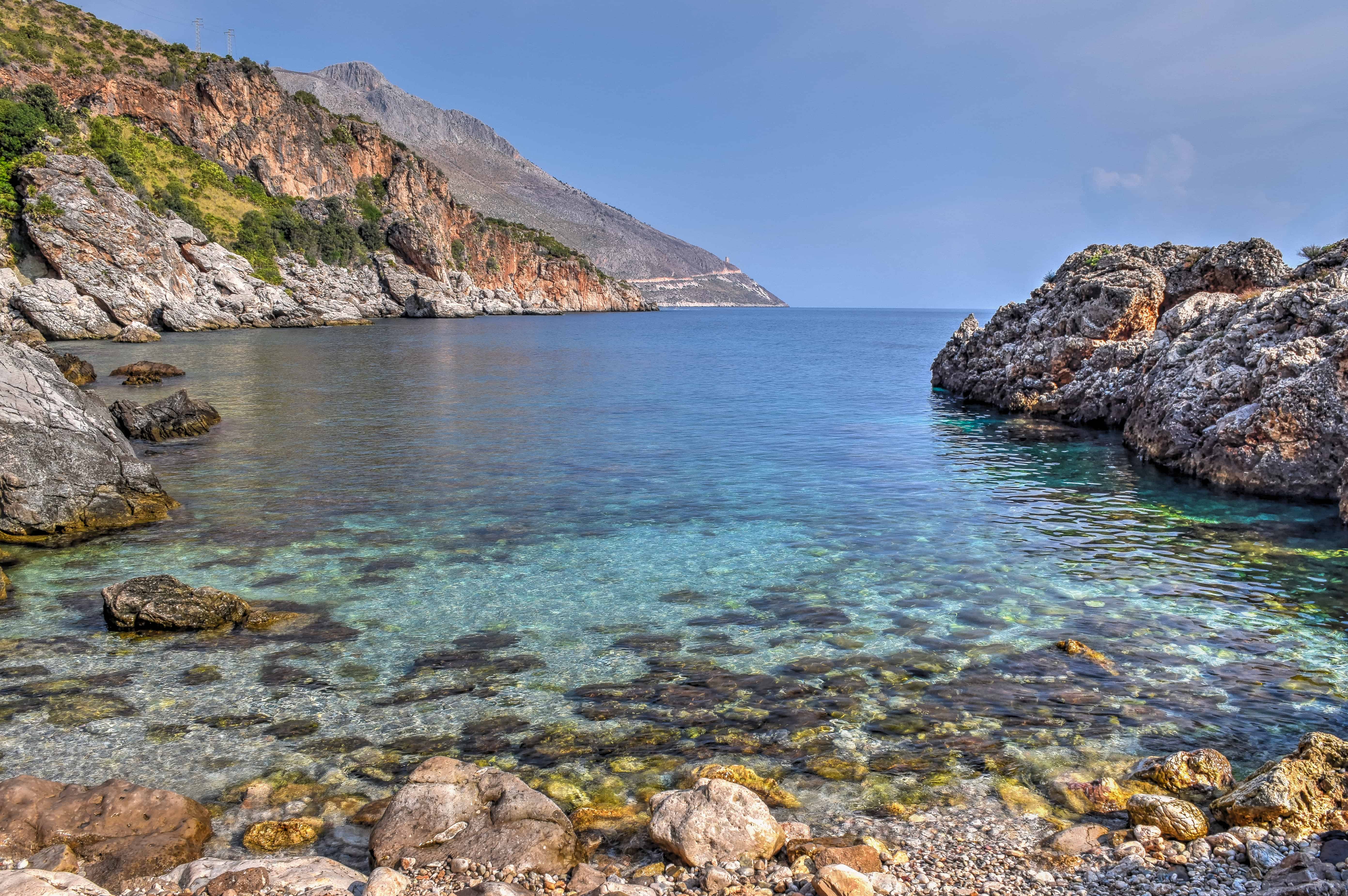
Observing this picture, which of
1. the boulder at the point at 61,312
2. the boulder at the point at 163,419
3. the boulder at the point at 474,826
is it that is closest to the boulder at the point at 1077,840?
the boulder at the point at 474,826

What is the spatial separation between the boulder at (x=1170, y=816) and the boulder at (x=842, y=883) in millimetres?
2269

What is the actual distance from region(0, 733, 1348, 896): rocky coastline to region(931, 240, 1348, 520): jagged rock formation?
12.1 metres

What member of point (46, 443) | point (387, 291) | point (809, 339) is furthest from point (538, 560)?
point (387, 291)

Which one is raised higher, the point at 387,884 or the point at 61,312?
the point at 61,312

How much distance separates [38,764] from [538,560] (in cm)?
666

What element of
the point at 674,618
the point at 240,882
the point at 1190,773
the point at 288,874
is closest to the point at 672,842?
the point at 288,874

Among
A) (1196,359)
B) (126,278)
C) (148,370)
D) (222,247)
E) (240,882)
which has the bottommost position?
(240,882)

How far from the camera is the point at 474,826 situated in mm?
5555

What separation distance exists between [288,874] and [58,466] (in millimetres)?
12008

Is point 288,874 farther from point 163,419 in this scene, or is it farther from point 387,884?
point 163,419

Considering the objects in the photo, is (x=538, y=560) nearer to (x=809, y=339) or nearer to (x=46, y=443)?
(x=46, y=443)

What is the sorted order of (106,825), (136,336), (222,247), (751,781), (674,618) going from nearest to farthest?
1. (106,825)
2. (751,781)
3. (674,618)
4. (136,336)
5. (222,247)

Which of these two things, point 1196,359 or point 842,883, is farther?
point 1196,359

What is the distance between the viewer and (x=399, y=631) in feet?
31.4
